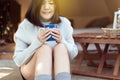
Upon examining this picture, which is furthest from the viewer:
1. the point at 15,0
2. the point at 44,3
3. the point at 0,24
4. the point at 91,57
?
the point at 15,0

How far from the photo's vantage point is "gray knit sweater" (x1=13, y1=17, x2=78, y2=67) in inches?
85.8

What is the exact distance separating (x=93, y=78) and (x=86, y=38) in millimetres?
413

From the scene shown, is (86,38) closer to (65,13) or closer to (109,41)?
(109,41)

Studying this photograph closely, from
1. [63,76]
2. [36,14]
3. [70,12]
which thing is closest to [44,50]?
[63,76]

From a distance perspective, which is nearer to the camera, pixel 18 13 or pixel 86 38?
pixel 86 38

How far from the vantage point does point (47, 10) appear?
232 centimetres

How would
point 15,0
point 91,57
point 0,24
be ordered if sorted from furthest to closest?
1. point 15,0
2. point 0,24
3. point 91,57

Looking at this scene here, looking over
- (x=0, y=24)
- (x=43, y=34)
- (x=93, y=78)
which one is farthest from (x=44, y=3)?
(x=0, y=24)

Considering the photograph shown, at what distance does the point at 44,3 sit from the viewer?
2.31 meters

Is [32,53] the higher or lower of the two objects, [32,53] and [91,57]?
the higher

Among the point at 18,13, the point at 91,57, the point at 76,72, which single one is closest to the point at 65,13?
the point at 18,13

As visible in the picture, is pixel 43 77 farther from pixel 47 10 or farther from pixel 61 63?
pixel 47 10

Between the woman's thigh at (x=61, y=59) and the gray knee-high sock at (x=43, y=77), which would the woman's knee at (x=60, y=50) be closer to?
the woman's thigh at (x=61, y=59)

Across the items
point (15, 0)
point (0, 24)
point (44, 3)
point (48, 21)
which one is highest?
point (44, 3)
